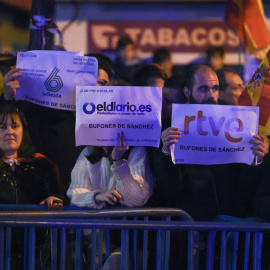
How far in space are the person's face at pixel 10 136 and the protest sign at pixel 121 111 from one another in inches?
17.3

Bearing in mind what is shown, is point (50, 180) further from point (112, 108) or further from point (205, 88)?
point (205, 88)

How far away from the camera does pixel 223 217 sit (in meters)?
4.82

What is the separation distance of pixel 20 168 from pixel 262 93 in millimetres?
1833

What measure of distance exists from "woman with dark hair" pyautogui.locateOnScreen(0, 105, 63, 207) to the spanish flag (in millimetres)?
3008

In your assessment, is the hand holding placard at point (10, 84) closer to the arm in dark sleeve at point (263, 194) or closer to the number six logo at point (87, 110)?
the number six logo at point (87, 110)

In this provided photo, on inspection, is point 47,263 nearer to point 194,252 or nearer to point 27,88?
point 194,252

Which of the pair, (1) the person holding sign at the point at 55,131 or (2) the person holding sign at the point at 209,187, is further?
(1) the person holding sign at the point at 55,131

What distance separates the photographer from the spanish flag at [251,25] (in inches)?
297

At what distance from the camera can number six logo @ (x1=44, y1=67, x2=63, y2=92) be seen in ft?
17.7

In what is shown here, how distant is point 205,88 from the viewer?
17.2ft

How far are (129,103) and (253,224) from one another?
53.3 inches

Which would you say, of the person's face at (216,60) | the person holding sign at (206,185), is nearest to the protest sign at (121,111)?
the person holding sign at (206,185)

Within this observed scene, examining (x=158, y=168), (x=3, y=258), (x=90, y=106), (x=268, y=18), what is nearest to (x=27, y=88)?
(x=90, y=106)

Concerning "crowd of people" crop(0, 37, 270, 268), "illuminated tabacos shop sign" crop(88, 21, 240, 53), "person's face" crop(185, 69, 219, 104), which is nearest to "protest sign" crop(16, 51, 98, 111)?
"crowd of people" crop(0, 37, 270, 268)
